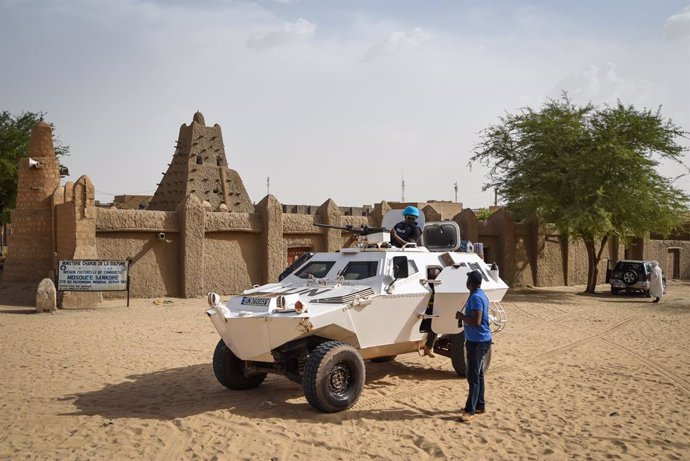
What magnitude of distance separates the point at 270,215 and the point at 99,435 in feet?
44.3

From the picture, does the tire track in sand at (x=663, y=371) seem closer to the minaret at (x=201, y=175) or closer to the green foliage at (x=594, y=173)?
the green foliage at (x=594, y=173)

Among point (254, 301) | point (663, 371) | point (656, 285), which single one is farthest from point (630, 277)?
point (254, 301)

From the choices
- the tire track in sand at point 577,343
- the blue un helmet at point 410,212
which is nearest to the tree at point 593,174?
the tire track in sand at point 577,343

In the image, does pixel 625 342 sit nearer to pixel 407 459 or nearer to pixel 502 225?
pixel 407 459

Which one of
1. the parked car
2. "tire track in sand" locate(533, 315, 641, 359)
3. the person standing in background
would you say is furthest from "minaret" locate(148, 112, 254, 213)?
the person standing in background

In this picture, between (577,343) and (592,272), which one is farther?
(592,272)

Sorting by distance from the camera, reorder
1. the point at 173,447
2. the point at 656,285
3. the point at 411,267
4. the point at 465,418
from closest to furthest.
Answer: the point at 173,447 < the point at 465,418 < the point at 411,267 < the point at 656,285

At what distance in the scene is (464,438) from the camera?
6191 millimetres

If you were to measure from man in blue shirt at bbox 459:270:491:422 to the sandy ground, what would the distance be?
278 mm

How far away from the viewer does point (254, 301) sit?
7324 millimetres

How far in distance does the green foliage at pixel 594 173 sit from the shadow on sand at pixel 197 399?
1517 centimetres

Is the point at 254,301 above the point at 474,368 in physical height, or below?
above

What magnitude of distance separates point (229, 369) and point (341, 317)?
1.75 metres

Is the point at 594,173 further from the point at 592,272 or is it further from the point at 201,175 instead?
the point at 201,175
